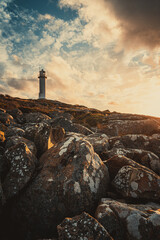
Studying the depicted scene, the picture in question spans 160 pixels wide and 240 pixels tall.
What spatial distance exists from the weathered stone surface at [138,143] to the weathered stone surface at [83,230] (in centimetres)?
711

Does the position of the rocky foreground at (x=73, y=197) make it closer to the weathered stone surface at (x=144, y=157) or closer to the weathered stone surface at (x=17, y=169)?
the weathered stone surface at (x=17, y=169)

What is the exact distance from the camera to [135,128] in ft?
53.3

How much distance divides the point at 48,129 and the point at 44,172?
2498 millimetres

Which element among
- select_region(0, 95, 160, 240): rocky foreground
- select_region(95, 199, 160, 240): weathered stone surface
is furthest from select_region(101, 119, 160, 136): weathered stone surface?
select_region(95, 199, 160, 240): weathered stone surface

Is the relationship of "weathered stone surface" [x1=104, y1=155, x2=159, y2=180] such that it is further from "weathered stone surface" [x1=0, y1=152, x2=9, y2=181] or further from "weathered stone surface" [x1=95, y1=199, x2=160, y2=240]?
"weathered stone surface" [x1=0, y1=152, x2=9, y2=181]

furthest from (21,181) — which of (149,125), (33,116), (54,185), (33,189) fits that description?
(33,116)

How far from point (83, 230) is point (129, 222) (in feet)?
4.83

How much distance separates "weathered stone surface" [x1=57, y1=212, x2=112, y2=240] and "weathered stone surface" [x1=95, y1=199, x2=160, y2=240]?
575 millimetres

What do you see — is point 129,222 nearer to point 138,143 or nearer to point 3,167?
point 3,167

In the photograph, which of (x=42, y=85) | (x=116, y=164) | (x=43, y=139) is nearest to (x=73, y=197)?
(x=116, y=164)

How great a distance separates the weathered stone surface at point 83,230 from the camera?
131 inches

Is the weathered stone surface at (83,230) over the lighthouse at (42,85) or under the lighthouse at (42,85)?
under

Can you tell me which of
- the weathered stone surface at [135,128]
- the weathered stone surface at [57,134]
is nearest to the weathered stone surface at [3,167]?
the weathered stone surface at [57,134]

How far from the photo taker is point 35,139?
753 centimetres
